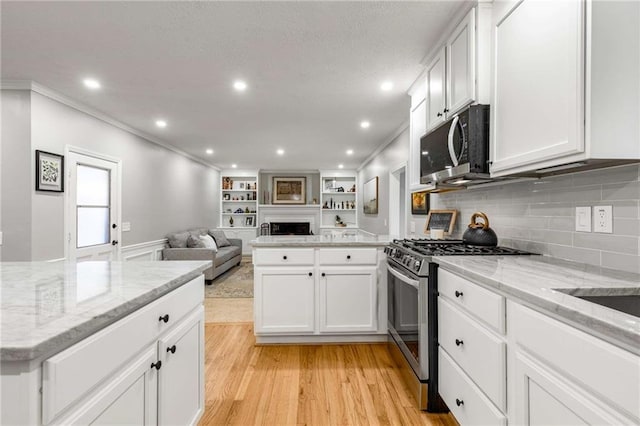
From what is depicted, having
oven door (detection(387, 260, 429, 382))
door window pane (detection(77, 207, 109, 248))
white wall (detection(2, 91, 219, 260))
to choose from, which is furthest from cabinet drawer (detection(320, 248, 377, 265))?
door window pane (detection(77, 207, 109, 248))

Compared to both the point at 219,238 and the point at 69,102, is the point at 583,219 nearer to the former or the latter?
the point at 69,102

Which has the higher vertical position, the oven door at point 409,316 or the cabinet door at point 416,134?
the cabinet door at point 416,134

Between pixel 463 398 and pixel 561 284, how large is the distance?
80 centimetres

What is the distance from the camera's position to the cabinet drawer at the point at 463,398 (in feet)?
4.24

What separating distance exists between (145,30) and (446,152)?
2.20m

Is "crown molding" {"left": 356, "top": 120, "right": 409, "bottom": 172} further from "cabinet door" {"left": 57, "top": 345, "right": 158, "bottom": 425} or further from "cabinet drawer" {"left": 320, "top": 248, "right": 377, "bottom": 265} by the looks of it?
"cabinet door" {"left": 57, "top": 345, "right": 158, "bottom": 425}

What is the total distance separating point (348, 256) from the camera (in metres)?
2.78

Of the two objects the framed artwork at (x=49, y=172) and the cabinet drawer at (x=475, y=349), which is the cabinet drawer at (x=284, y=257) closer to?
the cabinet drawer at (x=475, y=349)

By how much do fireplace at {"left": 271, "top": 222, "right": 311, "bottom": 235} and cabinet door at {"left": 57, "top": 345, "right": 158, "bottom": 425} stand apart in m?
7.71

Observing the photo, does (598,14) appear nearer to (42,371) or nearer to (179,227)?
(42,371)

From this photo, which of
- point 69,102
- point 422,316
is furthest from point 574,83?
point 69,102

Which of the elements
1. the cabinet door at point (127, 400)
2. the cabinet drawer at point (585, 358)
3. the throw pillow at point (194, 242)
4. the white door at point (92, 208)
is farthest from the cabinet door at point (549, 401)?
the throw pillow at point (194, 242)

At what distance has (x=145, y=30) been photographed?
2.08m

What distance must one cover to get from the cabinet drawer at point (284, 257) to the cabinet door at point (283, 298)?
0.05 m
